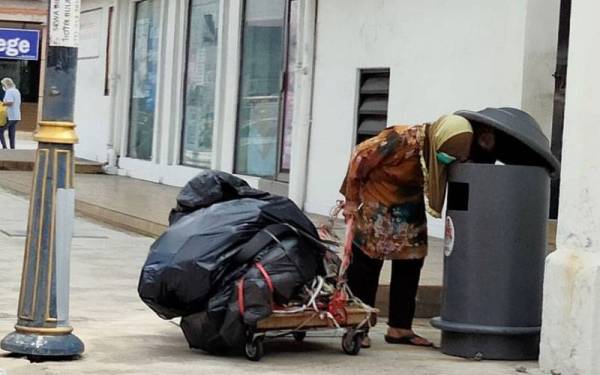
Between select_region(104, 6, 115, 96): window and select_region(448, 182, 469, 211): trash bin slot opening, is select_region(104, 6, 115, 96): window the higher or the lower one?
the higher one

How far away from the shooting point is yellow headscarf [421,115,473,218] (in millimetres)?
7578

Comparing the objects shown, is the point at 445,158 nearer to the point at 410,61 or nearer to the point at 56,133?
the point at 56,133

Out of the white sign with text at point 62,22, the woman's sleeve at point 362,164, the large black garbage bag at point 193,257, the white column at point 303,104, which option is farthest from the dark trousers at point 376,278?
the white column at point 303,104

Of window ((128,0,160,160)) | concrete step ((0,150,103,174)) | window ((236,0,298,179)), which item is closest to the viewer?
window ((236,0,298,179))

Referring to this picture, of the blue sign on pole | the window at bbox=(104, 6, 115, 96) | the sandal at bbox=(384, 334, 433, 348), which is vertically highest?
the blue sign on pole

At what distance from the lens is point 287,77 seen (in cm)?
1666

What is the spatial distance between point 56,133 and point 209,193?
3.93ft

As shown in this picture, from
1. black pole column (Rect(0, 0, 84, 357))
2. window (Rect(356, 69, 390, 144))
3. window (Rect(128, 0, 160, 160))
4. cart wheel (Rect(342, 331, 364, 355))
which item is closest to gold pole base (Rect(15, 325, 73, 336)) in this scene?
black pole column (Rect(0, 0, 84, 357))

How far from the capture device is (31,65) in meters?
44.0

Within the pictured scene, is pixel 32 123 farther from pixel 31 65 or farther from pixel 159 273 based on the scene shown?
pixel 159 273

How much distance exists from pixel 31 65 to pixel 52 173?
38158 millimetres

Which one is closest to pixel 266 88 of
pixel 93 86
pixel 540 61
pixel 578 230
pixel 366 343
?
pixel 540 61

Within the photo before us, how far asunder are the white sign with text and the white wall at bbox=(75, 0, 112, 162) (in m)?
16.4

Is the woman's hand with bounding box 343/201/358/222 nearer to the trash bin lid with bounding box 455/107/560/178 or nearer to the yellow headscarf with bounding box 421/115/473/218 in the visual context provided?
the yellow headscarf with bounding box 421/115/473/218
